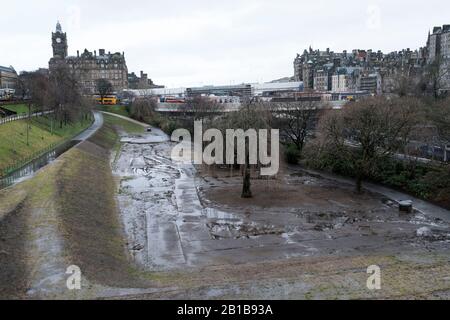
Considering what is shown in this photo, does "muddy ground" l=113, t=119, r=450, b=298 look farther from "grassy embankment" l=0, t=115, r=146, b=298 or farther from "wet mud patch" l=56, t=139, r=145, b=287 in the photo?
"grassy embankment" l=0, t=115, r=146, b=298

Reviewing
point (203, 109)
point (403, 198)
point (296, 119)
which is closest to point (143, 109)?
point (203, 109)

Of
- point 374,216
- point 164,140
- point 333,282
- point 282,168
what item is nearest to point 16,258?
point 333,282

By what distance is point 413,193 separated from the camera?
37.9m

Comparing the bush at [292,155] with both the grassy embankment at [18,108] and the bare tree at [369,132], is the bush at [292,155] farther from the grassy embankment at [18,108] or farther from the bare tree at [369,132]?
the grassy embankment at [18,108]

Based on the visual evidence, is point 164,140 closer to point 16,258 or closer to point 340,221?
point 340,221

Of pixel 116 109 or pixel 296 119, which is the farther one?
pixel 116 109

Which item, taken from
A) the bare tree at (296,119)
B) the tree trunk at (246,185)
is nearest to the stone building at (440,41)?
the bare tree at (296,119)

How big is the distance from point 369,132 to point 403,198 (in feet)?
20.7

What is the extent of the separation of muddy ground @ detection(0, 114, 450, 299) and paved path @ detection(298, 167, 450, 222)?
3.97 ft

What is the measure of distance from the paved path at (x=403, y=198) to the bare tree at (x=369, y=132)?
1694mm

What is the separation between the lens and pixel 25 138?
169 feet

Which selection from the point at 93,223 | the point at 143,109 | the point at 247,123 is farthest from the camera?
the point at 143,109

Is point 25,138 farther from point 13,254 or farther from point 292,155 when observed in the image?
point 13,254

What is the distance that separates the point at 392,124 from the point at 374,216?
11185mm
